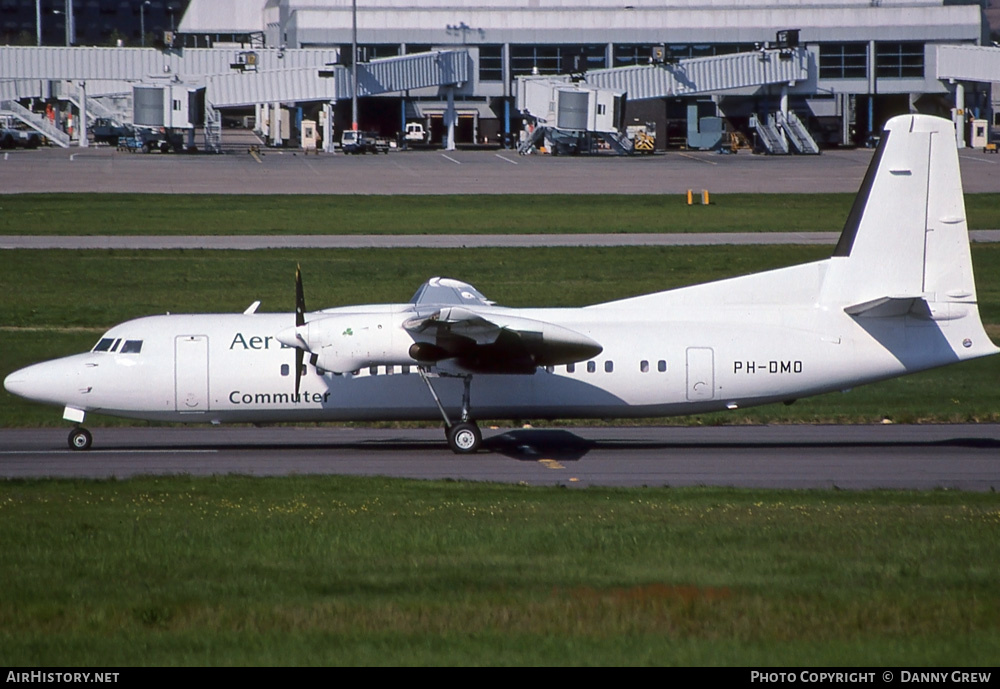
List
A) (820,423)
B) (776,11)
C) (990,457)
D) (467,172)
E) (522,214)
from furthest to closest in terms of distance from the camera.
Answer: (776,11), (467,172), (522,214), (820,423), (990,457)

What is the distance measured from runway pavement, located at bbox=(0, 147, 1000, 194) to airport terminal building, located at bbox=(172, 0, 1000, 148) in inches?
473

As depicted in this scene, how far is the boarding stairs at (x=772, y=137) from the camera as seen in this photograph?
93.2m

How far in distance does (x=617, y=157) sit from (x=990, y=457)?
2723 inches

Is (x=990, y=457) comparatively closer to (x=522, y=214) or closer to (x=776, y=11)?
(x=522, y=214)

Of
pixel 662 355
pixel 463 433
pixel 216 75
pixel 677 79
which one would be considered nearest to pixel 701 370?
pixel 662 355

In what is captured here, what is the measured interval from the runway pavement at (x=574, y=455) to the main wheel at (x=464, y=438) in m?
0.19

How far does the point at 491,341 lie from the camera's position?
20.8 meters

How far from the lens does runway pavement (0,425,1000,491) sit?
19.9 metres

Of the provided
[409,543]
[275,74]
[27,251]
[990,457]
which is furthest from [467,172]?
[409,543]

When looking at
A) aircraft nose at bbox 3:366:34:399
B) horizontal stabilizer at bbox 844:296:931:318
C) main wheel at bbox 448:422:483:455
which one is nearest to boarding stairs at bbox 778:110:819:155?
Result: horizontal stabilizer at bbox 844:296:931:318

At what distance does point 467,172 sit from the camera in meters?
76.3

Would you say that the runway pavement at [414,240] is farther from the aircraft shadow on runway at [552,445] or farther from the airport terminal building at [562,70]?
the airport terminal building at [562,70]

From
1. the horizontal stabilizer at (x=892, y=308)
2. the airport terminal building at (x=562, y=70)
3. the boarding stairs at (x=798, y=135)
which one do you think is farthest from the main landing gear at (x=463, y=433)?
the boarding stairs at (x=798, y=135)

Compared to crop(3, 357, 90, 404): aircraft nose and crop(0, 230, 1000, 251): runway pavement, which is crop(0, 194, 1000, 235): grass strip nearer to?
crop(0, 230, 1000, 251): runway pavement
